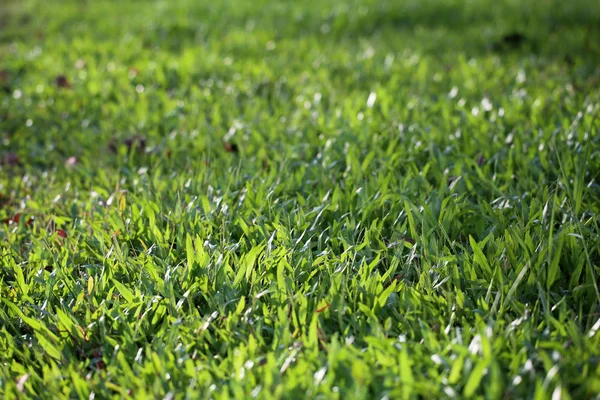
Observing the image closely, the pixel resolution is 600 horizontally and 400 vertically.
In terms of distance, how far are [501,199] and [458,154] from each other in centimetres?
44

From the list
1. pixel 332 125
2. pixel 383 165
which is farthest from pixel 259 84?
pixel 383 165

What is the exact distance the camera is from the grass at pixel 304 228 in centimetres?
172

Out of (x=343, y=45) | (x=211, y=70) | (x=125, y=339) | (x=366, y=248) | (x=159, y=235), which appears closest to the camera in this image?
(x=125, y=339)

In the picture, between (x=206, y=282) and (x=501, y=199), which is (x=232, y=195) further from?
(x=501, y=199)

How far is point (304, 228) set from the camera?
243 centimetres

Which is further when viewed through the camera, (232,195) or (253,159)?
(253,159)

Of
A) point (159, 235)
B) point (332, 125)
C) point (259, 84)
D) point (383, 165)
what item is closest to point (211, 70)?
point (259, 84)

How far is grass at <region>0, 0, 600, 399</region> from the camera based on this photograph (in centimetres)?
172

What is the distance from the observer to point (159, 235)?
244 cm

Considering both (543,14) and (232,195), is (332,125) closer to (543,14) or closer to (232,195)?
(232,195)

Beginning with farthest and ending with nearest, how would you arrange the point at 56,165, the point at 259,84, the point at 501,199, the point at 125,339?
the point at 259,84 → the point at 56,165 → the point at 501,199 → the point at 125,339

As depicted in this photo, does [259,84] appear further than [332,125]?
Yes

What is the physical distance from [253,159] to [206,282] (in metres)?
1.18

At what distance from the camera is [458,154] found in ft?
10.0
